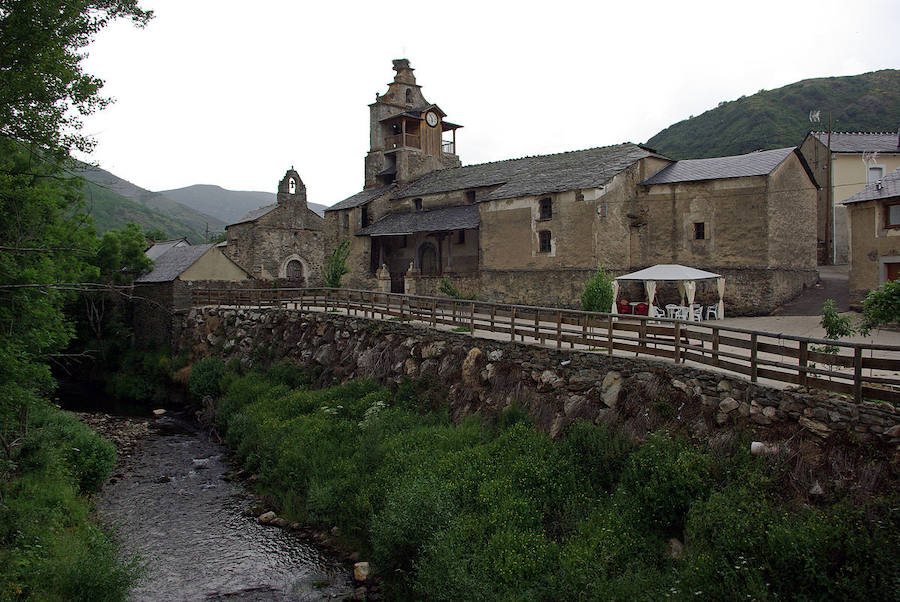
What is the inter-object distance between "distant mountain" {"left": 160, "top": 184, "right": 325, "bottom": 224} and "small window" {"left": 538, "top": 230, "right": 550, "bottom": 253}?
484ft

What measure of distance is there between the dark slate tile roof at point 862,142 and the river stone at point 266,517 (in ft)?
105

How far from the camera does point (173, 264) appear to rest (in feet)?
99.0

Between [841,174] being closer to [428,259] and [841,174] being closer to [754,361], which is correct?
[428,259]

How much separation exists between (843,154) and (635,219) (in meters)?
14.3

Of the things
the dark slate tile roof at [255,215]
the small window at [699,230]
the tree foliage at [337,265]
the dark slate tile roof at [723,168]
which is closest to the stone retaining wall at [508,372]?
the tree foliage at [337,265]

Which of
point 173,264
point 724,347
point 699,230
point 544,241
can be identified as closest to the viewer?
point 724,347

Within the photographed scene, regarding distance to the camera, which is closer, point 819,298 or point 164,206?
point 819,298

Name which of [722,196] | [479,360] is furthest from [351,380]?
[722,196]

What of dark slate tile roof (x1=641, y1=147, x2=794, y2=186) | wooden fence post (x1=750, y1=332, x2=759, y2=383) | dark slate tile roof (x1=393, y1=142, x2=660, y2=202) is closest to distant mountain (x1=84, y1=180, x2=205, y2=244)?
dark slate tile roof (x1=393, y1=142, x2=660, y2=202)

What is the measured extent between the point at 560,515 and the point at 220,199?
192931mm

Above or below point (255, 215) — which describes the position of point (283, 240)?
below

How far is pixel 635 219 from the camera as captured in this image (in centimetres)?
2472

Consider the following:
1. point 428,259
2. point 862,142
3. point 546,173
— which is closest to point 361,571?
point 546,173

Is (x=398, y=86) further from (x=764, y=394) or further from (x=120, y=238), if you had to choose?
(x=764, y=394)
